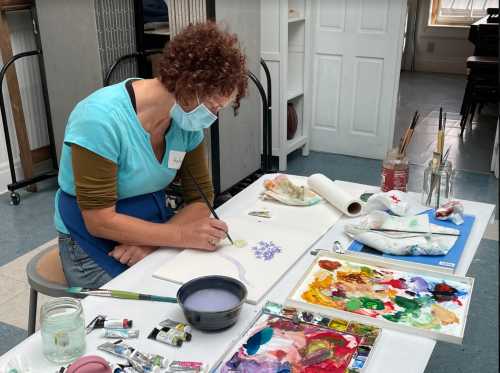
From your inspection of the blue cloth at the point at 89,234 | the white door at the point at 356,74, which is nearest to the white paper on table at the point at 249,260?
the blue cloth at the point at 89,234

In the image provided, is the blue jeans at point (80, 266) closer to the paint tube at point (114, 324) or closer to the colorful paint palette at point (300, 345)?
the paint tube at point (114, 324)

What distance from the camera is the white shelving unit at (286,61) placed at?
134 inches

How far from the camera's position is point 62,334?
2.91ft

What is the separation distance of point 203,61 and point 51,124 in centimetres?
244

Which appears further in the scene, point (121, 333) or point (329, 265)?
point (329, 265)

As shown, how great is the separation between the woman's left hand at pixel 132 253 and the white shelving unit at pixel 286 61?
2.29 metres

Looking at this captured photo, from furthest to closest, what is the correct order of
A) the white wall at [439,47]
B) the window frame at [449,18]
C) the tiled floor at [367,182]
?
the white wall at [439,47] → the window frame at [449,18] → the tiled floor at [367,182]

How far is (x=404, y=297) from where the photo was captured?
42.4 inches

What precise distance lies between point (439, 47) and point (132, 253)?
656 cm

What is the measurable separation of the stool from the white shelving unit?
2.24 m

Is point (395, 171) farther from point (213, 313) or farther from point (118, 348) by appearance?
point (118, 348)

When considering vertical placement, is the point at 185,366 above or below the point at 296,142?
above

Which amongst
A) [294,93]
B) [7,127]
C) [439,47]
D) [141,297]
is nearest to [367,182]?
[294,93]

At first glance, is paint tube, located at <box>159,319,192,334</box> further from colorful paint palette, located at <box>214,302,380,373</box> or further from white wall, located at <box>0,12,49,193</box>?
white wall, located at <box>0,12,49,193</box>
